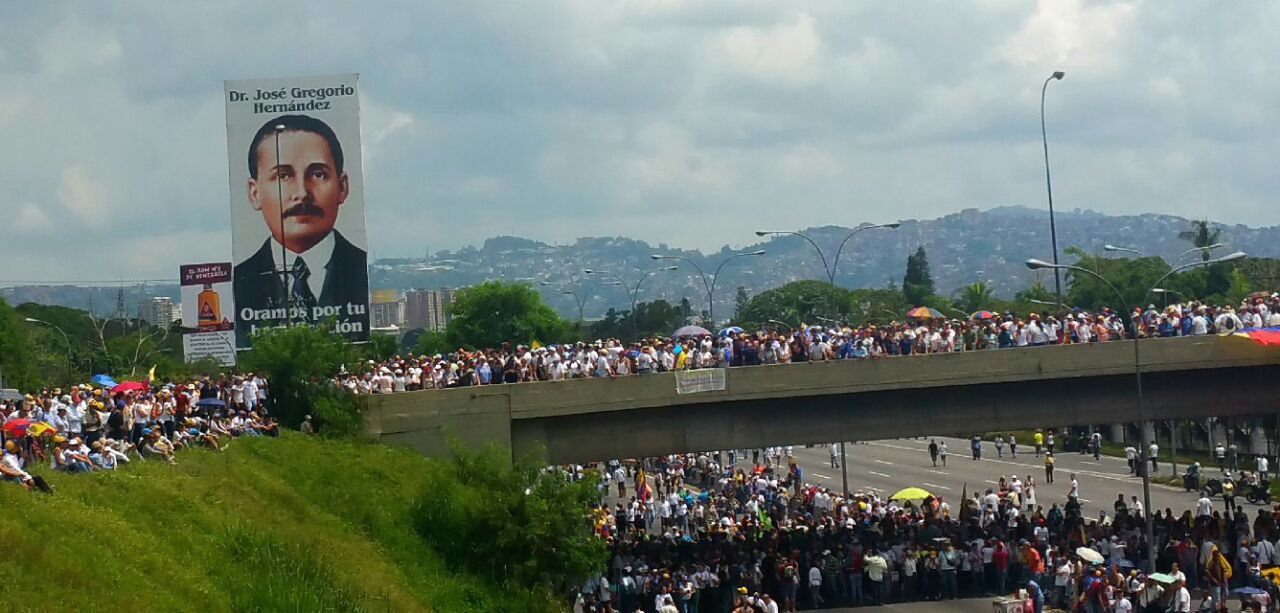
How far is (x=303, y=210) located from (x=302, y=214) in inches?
7.4

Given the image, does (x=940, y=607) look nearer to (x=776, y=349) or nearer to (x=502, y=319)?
(x=776, y=349)

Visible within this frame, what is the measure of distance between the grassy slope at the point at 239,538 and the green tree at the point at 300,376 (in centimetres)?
193

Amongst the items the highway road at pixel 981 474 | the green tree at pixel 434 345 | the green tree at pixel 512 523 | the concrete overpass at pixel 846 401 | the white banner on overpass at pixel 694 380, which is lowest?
the highway road at pixel 981 474

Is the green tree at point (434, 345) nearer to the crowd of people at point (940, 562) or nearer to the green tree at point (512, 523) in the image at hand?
the crowd of people at point (940, 562)

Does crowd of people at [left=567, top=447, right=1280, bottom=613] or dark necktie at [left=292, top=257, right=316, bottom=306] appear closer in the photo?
crowd of people at [left=567, top=447, right=1280, bottom=613]

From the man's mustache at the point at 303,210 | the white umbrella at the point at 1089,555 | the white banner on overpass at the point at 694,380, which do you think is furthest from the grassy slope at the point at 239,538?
the man's mustache at the point at 303,210

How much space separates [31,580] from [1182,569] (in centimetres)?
2776

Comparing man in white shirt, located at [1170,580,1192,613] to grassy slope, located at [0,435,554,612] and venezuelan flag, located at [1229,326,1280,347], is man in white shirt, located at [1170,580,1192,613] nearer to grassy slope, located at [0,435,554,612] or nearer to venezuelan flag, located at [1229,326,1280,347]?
venezuelan flag, located at [1229,326,1280,347]

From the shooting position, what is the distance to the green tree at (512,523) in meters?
33.1

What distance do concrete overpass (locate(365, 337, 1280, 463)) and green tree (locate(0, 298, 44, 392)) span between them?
40.6 m

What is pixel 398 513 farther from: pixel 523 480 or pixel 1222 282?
pixel 1222 282

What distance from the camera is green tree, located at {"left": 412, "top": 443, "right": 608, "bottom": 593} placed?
1302 inches

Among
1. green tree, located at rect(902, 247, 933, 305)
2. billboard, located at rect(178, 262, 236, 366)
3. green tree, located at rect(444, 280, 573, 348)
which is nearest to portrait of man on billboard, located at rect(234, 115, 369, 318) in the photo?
billboard, located at rect(178, 262, 236, 366)

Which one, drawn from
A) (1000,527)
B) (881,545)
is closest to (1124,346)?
(1000,527)
